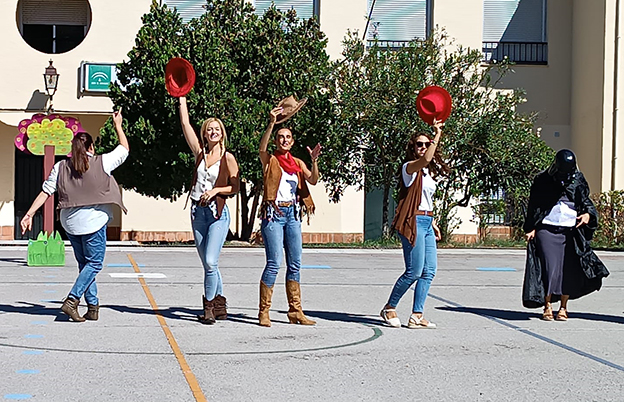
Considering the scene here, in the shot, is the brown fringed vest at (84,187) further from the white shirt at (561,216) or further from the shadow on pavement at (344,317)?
the white shirt at (561,216)

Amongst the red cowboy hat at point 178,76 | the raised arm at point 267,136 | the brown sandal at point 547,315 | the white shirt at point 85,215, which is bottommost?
the brown sandal at point 547,315

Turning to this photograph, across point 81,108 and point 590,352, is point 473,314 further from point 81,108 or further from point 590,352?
point 81,108

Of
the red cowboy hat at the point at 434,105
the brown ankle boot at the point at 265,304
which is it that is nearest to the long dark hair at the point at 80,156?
the brown ankle boot at the point at 265,304

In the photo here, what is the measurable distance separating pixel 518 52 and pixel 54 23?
12046mm

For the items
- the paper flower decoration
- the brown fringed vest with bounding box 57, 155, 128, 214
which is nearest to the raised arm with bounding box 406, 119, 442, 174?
the brown fringed vest with bounding box 57, 155, 128, 214

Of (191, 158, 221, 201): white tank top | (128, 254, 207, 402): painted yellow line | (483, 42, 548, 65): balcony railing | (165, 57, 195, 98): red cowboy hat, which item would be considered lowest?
(128, 254, 207, 402): painted yellow line

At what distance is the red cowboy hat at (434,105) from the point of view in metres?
9.23

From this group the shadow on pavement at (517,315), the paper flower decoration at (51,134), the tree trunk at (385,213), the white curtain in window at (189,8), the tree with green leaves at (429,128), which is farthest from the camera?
the white curtain in window at (189,8)

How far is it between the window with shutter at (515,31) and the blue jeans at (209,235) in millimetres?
18264

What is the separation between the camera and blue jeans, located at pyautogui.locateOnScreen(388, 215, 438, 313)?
878 centimetres

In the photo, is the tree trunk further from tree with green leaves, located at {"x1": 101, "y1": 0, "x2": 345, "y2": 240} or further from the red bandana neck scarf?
the red bandana neck scarf

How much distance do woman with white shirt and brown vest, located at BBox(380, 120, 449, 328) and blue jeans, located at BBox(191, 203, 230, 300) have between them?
156 cm

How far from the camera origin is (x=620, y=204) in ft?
76.3

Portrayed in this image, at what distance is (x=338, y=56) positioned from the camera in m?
25.2
